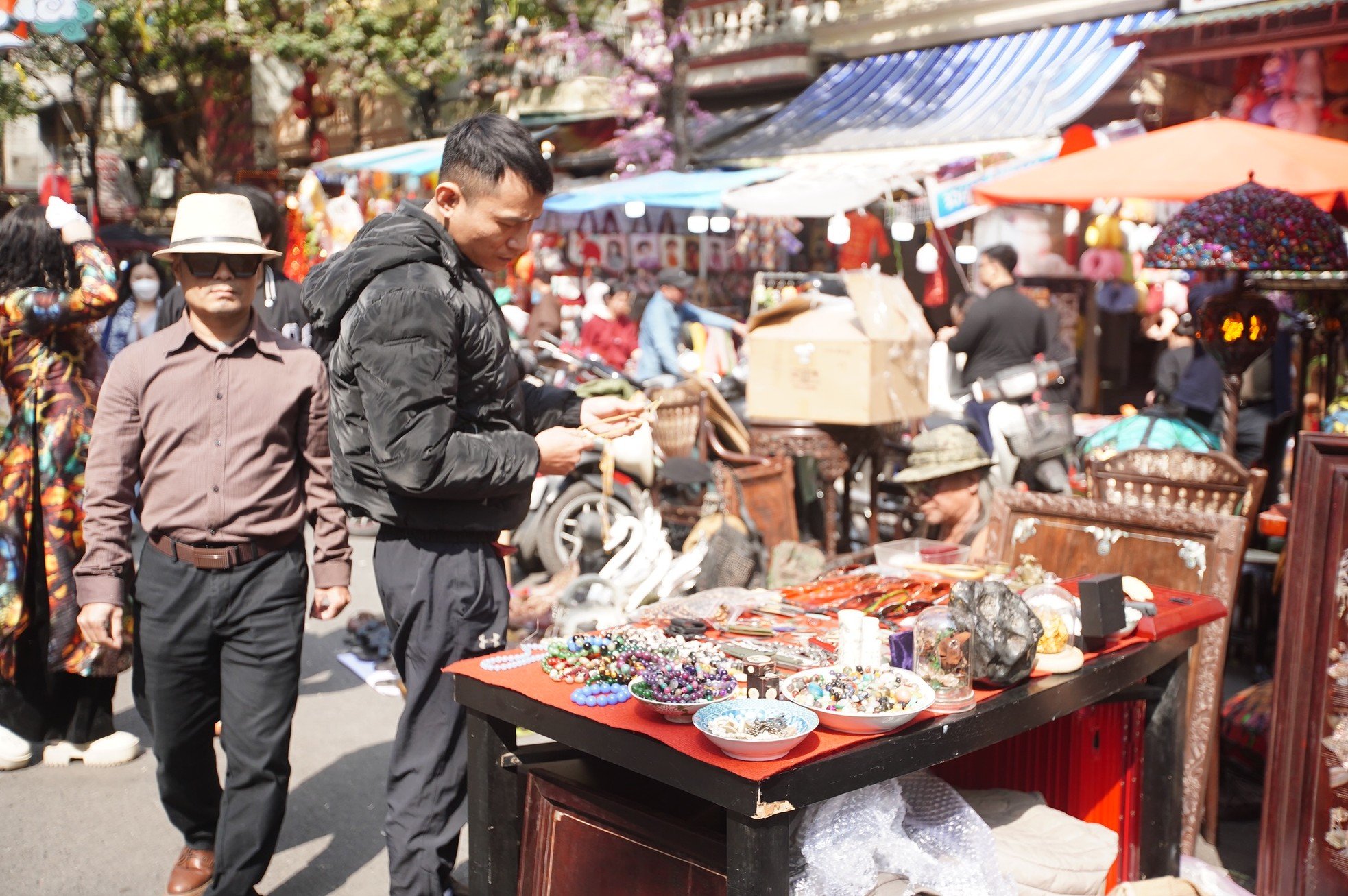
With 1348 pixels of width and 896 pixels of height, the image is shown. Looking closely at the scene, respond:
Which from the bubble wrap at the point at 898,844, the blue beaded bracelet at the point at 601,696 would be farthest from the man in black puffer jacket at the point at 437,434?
the bubble wrap at the point at 898,844

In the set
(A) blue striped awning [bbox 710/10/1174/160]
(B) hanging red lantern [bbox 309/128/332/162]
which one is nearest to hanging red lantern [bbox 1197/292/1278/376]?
(A) blue striped awning [bbox 710/10/1174/160]

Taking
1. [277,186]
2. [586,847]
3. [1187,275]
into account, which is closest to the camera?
[586,847]

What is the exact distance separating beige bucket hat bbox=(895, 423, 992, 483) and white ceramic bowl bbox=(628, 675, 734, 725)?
3143 millimetres

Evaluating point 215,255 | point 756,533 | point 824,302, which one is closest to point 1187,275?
point 824,302

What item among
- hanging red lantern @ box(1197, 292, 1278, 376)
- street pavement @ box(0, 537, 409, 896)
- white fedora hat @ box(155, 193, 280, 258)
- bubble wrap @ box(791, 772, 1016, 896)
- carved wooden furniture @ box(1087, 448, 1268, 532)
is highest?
white fedora hat @ box(155, 193, 280, 258)

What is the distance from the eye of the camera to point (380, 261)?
2.79 m

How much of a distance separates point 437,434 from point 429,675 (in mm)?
668

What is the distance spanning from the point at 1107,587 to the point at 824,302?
442 centimetres

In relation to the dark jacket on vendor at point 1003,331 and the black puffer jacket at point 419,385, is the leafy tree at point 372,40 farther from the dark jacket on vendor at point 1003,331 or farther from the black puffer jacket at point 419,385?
the black puffer jacket at point 419,385

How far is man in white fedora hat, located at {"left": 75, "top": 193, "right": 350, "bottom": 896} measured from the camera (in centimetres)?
327

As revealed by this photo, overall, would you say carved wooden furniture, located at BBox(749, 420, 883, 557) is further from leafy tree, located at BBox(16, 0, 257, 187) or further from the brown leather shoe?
leafy tree, located at BBox(16, 0, 257, 187)

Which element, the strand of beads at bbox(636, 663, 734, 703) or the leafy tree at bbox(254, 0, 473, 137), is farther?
the leafy tree at bbox(254, 0, 473, 137)

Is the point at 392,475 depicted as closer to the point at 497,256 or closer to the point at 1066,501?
the point at 497,256

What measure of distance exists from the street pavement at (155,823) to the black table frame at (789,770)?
1.22m
